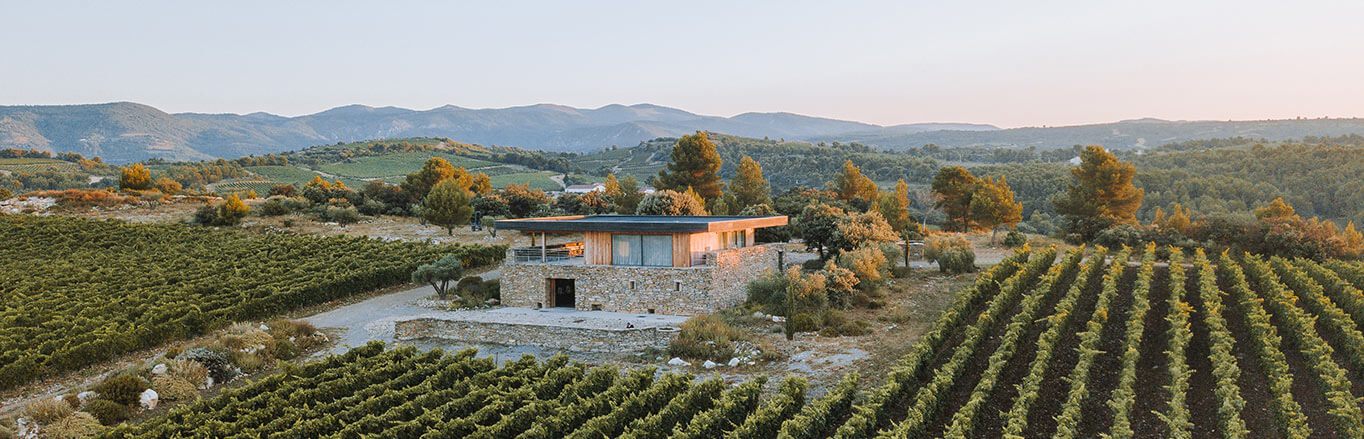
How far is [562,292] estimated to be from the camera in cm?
2670

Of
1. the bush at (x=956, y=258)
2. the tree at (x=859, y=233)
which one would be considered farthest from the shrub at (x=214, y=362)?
the bush at (x=956, y=258)

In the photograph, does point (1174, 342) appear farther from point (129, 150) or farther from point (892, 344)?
point (129, 150)

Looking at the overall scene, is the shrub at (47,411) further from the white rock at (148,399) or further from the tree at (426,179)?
the tree at (426,179)

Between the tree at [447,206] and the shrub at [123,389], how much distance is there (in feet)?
88.4

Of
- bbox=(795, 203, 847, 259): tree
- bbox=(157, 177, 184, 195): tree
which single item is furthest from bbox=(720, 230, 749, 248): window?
bbox=(157, 177, 184, 195): tree

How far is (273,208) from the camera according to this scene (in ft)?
168

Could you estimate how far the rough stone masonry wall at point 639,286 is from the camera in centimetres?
2506

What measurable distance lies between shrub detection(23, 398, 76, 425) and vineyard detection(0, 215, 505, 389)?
3.45m

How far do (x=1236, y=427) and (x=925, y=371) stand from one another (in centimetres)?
594

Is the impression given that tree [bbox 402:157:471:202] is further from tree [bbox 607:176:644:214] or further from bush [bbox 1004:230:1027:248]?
bush [bbox 1004:230:1027:248]

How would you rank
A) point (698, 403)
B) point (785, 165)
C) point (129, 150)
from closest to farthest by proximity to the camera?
point (698, 403) < point (785, 165) < point (129, 150)

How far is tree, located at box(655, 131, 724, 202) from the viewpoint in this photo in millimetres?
53438

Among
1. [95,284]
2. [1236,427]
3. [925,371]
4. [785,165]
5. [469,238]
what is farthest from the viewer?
[785,165]

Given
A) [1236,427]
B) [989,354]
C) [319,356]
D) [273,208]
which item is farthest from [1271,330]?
[273,208]
